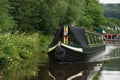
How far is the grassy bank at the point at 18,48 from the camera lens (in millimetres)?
25794

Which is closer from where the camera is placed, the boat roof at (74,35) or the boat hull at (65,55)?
the boat hull at (65,55)

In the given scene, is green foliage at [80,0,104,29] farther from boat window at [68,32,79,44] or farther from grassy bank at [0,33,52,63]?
boat window at [68,32,79,44]

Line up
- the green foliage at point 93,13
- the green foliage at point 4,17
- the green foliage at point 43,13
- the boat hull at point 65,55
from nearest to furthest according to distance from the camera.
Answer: the boat hull at point 65,55 → the green foliage at point 4,17 → the green foliage at point 43,13 → the green foliage at point 93,13

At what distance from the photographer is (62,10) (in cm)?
4731

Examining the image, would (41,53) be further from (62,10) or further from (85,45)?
(62,10)

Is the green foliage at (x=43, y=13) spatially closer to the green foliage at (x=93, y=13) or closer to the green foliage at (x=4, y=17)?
the green foliage at (x=4, y=17)

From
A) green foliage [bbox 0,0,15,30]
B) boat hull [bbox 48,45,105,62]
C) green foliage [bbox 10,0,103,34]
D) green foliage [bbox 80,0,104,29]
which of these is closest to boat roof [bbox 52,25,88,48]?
boat hull [bbox 48,45,105,62]

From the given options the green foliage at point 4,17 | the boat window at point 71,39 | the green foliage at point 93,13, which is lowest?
the green foliage at point 93,13

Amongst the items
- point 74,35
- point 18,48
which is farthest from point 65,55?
point 18,48

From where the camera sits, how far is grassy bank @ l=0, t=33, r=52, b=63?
2579 centimetres

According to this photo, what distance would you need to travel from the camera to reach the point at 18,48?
2967cm

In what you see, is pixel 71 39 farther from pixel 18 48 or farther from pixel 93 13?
pixel 93 13

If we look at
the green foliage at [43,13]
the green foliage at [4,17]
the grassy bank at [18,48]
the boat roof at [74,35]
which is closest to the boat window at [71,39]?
the boat roof at [74,35]

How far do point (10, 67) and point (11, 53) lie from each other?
339cm
